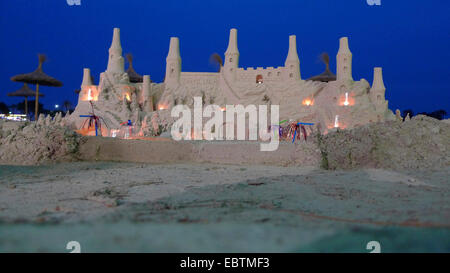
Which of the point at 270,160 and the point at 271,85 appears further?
the point at 271,85

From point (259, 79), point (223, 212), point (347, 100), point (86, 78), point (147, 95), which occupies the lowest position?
point (223, 212)

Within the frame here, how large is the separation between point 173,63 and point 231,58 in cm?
614

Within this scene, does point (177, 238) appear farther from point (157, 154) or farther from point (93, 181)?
point (157, 154)

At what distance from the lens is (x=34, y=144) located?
695 centimetres

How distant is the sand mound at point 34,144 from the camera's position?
22.3 ft

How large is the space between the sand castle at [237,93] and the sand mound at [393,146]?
20.7 metres

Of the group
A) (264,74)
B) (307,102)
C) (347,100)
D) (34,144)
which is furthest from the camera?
(264,74)

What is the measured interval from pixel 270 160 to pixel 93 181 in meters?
3.99

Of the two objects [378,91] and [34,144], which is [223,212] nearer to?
[34,144]

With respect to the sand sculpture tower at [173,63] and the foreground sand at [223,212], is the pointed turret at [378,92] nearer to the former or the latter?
the sand sculpture tower at [173,63]

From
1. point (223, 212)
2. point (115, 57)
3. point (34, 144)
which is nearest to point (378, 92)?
point (115, 57)

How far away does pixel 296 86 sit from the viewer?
30.2m
